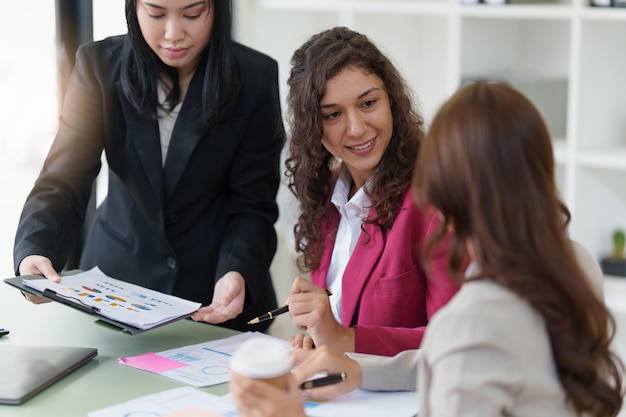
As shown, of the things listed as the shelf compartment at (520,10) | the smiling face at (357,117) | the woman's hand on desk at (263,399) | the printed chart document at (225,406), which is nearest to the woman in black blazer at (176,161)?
the smiling face at (357,117)

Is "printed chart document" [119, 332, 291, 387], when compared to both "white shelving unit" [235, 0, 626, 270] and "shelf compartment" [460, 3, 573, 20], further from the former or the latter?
"shelf compartment" [460, 3, 573, 20]

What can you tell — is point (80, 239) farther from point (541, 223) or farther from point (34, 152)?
point (541, 223)

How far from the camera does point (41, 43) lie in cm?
322

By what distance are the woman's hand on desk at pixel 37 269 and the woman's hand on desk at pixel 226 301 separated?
32cm

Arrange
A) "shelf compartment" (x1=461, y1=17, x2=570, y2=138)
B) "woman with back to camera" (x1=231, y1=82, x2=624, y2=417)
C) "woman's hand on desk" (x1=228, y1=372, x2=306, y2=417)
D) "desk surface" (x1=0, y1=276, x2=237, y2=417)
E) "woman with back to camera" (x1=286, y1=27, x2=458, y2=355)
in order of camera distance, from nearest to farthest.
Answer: "woman with back to camera" (x1=231, y1=82, x2=624, y2=417) < "woman's hand on desk" (x1=228, y1=372, x2=306, y2=417) < "desk surface" (x1=0, y1=276, x2=237, y2=417) < "woman with back to camera" (x1=286, y1=27, x2=458, y2=355) < "shelf compartment" (x1=461, y1=17, x2=570, y2=138)

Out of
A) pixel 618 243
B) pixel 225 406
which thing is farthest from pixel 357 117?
pixel 618 243

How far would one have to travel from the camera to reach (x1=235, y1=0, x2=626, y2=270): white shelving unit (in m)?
2.89

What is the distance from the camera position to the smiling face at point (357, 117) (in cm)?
192

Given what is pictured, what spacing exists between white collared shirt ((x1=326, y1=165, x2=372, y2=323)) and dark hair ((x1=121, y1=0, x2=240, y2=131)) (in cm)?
37

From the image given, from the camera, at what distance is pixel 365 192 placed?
1963 mm

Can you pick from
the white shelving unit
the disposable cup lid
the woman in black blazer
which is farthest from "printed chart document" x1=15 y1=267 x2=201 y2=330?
the white shelving unit

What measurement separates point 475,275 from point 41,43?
2.41 meters

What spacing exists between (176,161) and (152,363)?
2.09 ft

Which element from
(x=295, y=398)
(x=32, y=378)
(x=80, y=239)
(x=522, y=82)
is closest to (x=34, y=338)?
(x=32, y=378)
